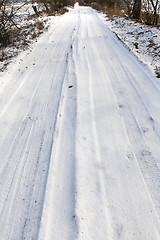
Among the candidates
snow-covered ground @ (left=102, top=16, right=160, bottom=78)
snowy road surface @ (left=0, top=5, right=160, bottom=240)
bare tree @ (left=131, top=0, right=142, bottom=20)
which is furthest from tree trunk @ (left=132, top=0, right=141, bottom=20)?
snowy road surface @ (left=0, top=5, right=160, bottom=240)

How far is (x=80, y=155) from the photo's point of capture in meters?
2.16

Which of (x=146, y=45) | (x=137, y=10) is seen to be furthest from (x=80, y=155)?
(x=137, y=10)

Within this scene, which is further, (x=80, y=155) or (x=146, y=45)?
(x=146, y=45)

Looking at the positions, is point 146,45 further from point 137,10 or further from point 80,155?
point 137,10

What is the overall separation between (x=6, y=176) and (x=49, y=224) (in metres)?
0.88

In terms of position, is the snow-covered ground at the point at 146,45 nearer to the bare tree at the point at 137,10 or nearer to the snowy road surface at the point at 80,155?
the snowy road surface at the point at 80,155

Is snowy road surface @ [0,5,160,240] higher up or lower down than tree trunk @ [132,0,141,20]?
lower down

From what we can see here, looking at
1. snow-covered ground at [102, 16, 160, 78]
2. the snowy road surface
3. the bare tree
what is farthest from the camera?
the bare tree

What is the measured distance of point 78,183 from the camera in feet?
6.08

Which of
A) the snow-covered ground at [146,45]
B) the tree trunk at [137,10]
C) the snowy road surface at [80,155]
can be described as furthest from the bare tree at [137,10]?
the snowy road surface at [80,155]

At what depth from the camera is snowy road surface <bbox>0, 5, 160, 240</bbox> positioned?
1.54 m

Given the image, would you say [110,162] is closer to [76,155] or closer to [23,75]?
[76,155]

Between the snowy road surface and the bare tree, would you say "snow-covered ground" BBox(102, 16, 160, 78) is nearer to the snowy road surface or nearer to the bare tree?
the snowy road surface

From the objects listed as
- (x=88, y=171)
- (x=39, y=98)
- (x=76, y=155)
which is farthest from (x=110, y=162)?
(x=39, y=98)
